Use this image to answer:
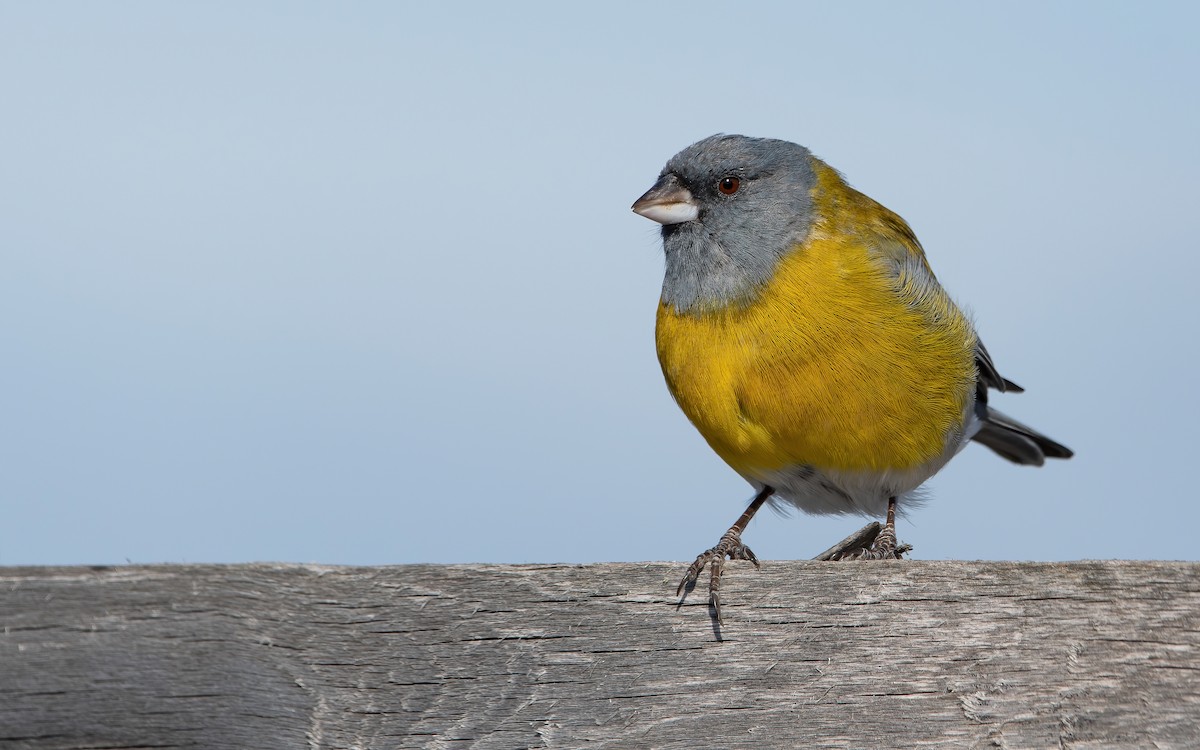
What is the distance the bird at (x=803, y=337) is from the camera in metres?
3.07

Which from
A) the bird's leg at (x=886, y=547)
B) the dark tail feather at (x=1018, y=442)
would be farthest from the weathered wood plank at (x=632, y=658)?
the dark tail feather at (x=1018, y=442)

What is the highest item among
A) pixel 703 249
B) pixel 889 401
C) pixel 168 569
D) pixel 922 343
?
pixel 703 249

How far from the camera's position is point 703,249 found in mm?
3469

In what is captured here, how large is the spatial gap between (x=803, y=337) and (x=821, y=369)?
0.34 feet

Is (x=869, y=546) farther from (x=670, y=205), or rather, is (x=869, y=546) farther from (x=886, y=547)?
(x=670, y=205)

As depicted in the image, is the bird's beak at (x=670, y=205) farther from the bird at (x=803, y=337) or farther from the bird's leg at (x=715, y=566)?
the bird's leg at (x=715, y=566)

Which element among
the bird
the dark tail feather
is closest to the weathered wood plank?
the bird

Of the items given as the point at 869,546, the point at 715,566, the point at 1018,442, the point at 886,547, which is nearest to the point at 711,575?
the point at 715,566

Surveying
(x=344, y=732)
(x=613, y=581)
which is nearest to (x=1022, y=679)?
(x=613, y=581)

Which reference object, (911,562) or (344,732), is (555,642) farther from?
(911,562)

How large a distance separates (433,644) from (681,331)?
1438 mm

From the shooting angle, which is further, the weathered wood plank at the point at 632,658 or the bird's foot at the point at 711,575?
the bird's foot at the point at 711,575

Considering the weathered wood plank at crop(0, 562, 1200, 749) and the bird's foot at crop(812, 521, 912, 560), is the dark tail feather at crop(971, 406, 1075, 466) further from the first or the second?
the weathered wood plank at crop(0, 562, 1200, 749)

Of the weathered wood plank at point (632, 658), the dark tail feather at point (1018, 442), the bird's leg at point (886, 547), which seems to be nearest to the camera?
the weathered wood plank at point (632, 658)
